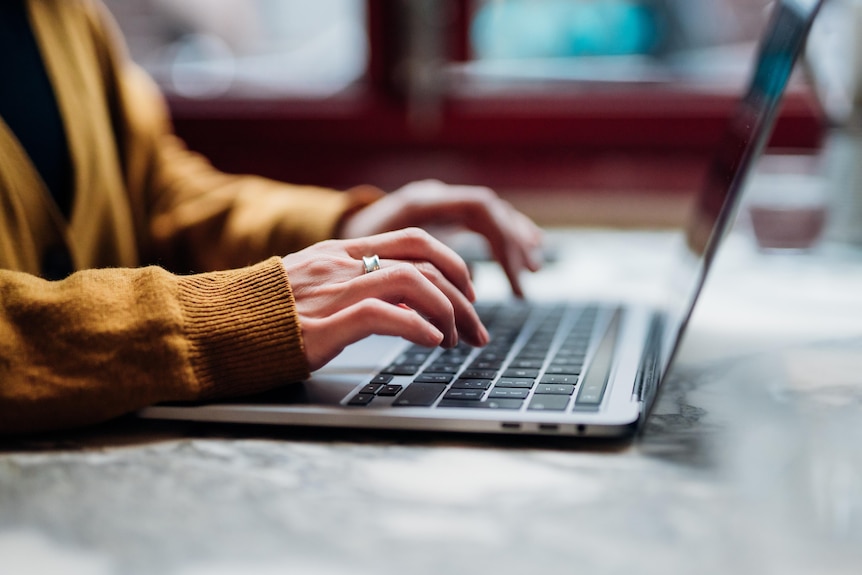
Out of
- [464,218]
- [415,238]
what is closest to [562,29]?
[464,218]

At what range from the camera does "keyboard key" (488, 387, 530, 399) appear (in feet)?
1.59

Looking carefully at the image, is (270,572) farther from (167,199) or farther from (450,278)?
(167,199)

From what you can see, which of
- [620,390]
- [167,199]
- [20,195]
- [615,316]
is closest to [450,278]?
[620,390]

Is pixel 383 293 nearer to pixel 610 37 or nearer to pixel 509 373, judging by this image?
pixel 509 373

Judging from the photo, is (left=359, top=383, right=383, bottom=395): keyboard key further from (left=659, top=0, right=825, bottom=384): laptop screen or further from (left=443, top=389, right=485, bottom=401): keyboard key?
(left=659, top=0, right=825, bottom=384): laptop screen

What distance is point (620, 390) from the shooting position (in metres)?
→ 0.50

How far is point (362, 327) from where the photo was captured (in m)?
0.50

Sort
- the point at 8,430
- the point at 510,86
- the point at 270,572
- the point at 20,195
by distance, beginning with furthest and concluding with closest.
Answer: the point at 510,86, the point at 20,195, the point at 8,430, the point at 270,572

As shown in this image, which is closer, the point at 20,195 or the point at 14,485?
the point at 14,485

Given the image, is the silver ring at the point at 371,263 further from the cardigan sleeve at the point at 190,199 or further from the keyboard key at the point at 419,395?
the cardigan sleeve at the point at 190,199

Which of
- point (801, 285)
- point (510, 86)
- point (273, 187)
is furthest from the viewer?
point (510, 86)

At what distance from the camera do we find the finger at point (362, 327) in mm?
502

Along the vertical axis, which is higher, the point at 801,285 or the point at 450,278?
the point at 450,278

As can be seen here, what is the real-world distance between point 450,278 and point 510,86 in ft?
3.07
